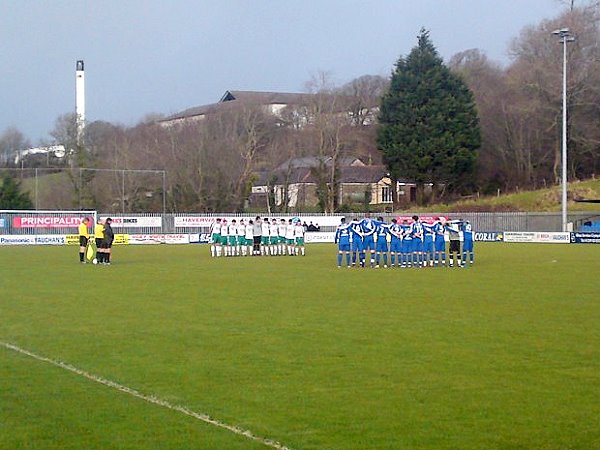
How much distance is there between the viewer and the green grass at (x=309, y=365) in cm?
817

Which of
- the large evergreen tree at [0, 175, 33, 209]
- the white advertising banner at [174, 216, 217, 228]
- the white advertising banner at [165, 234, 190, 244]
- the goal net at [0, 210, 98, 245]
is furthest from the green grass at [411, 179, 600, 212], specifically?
the large evergreen tree at [0, 175, 33, 209]

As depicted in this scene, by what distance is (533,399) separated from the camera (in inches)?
372

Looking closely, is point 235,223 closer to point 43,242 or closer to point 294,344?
point 43,242

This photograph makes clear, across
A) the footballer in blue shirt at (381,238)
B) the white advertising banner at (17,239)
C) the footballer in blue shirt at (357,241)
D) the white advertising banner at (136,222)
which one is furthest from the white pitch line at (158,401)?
the white advertising banner at (136,222)

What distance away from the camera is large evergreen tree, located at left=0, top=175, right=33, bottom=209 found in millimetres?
61125

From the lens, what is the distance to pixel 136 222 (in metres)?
58.8

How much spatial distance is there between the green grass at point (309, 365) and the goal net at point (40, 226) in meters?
32.2

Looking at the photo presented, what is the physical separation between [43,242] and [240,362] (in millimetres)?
46174

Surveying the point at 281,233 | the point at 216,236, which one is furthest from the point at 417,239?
the point at 216,236

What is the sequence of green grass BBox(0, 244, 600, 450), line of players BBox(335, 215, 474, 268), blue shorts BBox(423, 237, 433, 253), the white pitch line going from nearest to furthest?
the white pitch line < green grass BBox(0, 244, 600, 450) < line of players BBox(335, 215, 474, 268) < blue shorts BBox(423, 237, 433, 253)

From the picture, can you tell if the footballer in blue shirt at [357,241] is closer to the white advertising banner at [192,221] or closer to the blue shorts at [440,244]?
the blue shorts at [440,244]

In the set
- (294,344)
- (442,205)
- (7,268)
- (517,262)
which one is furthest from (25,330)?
(442,205)

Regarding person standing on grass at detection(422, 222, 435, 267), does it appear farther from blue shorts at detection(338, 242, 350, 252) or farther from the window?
the window

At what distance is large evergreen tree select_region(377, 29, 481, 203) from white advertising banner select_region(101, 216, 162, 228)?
23704mm
